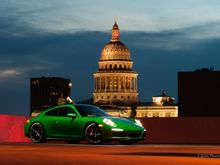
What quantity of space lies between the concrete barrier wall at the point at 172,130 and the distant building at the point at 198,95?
129194 mm

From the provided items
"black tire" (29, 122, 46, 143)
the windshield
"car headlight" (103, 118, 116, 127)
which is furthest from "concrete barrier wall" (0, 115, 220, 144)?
"car headlight" (103, 118, 116, 127)

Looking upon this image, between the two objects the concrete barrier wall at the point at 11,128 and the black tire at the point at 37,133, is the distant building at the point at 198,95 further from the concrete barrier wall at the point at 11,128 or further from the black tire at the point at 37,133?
the black tire at the point at 37,133

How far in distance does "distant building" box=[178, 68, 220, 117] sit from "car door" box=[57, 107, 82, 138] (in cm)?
13421

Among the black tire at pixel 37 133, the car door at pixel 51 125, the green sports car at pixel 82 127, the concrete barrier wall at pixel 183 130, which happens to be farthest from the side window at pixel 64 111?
the concrete barrier wall at pixel 183 130

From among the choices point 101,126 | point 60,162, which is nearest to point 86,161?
point 60,162

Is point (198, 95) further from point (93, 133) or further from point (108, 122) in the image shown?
point (108, 122)

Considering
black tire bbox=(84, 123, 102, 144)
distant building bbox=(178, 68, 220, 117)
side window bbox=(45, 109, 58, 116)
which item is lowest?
black tire bbox=(84, 123, 102, 144)

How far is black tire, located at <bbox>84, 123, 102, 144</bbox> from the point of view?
24.1 metres

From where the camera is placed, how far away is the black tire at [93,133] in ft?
79.1

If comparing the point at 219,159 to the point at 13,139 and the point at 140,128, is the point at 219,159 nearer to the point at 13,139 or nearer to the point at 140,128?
the point at 140,128

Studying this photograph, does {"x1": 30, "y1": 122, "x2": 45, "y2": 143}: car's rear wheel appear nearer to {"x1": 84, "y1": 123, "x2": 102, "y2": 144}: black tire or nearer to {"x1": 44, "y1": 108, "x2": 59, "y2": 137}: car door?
{"x1": 44, "y1": 108, "x2": 59, "y2": 137}: car door

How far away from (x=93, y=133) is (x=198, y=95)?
455 feet

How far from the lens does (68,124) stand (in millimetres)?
24734

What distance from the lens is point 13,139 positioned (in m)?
29.4
